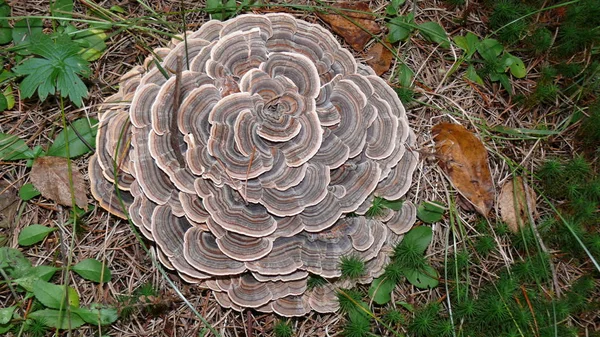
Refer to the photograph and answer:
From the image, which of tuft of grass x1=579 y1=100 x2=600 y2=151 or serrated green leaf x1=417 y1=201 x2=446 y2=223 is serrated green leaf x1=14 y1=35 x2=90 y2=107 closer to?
serrated green leaf x1=417 y1=201 x2=446 y2=223

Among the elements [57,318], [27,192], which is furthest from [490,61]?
[57,318]

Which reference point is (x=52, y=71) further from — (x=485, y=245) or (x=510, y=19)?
(x=510, y=19)

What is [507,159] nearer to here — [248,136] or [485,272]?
[485,272]

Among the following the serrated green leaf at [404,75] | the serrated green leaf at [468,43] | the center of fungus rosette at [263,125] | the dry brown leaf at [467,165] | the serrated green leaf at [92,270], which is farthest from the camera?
the serrated green leaf at [468,43]

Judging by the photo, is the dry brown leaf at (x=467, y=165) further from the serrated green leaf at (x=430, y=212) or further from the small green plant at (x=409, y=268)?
the small green plant at (x=409, y=268)

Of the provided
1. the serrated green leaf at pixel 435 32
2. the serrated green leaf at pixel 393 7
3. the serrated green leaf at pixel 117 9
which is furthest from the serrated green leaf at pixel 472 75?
the serrated green leaf at pixel 117 9

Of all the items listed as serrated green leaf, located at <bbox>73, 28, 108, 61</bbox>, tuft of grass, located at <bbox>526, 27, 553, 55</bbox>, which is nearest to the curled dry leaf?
serrated green leaf, located at <bbox>73, 28, 108, 61</bbox>
